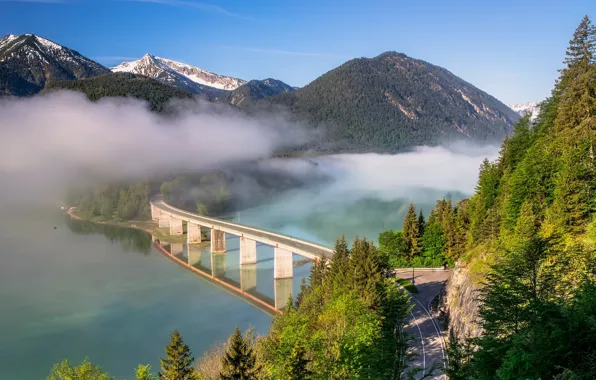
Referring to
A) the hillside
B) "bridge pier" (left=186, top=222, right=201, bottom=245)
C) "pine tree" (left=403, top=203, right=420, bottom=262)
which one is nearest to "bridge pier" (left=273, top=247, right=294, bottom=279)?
"pine tree" (left=403, top=203, right=420, bottom=262)

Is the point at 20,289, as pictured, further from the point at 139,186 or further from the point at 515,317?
the point at 139,186

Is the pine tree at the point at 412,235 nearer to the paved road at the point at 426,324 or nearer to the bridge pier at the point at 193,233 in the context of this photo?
the paved road at the point at 426,324

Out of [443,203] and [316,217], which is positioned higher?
[443,203]

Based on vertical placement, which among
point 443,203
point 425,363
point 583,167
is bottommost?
point 425,363

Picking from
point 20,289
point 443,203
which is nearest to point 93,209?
point 20,289

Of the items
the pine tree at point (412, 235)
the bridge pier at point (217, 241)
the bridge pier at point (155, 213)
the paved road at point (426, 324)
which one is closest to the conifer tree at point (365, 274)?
the paved road at point (426, 324)

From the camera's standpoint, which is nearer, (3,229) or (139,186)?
(3,229)
